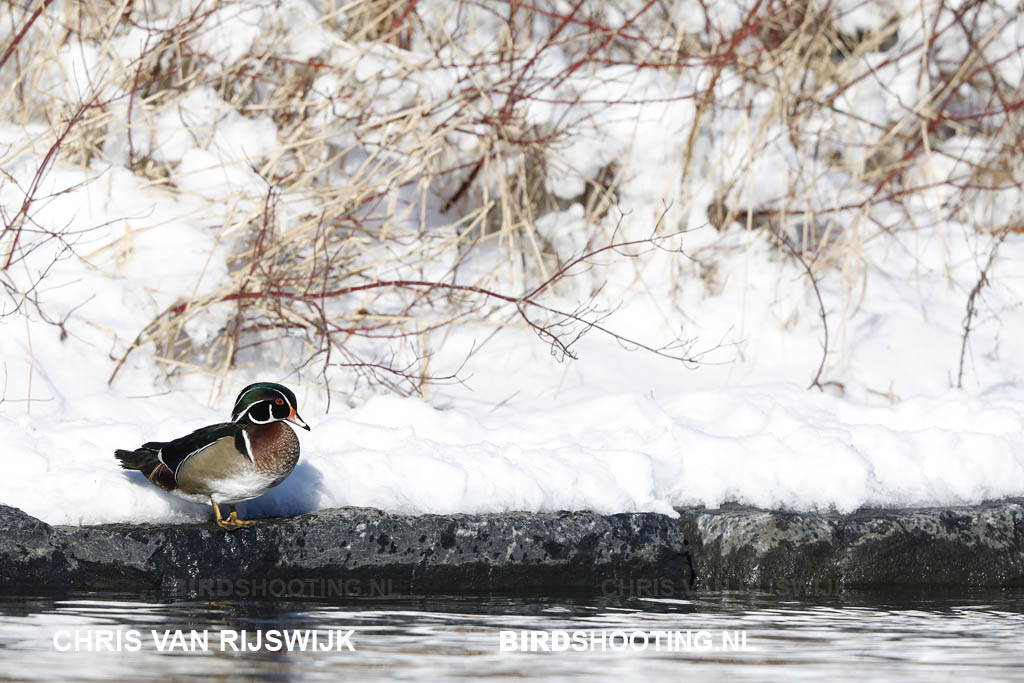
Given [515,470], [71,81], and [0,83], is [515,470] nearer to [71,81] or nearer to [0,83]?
[71,81]

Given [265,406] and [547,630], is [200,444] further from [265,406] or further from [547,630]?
[547,630]

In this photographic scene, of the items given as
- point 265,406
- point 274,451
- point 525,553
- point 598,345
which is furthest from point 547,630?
point 598,345

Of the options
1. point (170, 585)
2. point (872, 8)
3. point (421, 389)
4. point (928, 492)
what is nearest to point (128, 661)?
point (170, 585)

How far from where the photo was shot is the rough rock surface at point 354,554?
3426mm

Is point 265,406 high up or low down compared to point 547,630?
up

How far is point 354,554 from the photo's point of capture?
357 cm

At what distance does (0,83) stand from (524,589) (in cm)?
466

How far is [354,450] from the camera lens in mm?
4047

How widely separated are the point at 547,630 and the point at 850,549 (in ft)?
3.99

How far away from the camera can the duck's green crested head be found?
363 centimetres

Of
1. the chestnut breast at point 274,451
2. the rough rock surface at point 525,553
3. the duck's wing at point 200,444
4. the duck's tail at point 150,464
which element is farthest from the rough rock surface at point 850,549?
the duck's tail at point 150,464

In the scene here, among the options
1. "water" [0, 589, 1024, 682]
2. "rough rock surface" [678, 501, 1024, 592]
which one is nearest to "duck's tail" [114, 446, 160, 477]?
"water" [0, 589, 1024, 682]

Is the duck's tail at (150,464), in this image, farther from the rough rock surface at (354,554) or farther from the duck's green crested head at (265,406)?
the duck's green crested head at (265,406)

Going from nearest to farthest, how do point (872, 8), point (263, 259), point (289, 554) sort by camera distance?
point (289, 554), point (263, 259), point (872, 8)
